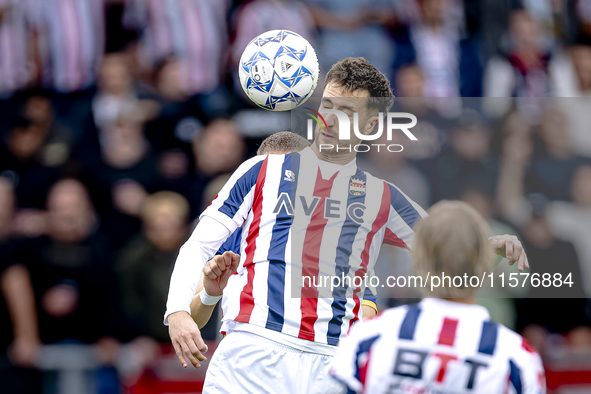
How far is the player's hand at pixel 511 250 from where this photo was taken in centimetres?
305

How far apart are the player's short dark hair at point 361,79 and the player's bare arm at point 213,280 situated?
110 centimetres

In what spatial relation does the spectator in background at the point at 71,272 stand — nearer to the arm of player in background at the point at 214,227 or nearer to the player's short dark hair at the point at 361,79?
the arm of player in background at the point at 214,227

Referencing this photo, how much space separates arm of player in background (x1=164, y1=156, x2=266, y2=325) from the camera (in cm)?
316

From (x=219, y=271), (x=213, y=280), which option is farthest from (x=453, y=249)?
(x=213, y=280)

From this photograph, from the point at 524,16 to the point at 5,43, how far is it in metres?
6.25

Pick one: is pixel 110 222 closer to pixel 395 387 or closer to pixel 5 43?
pixel 5 43

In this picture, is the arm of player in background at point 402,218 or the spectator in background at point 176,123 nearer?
the arm of player in background at point 402,218

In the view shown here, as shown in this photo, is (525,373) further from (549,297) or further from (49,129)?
(49,129)

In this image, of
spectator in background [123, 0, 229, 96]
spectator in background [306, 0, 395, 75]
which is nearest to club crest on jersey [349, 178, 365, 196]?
spectator in background [306, 0, 395, 75]

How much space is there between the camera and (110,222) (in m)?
6.29

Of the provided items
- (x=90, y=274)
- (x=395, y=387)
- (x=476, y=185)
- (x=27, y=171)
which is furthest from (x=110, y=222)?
(x=395, y=387)

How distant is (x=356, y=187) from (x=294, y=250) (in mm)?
500

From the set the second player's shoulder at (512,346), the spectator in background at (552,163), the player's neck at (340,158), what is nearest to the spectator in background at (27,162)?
the player's neck at (340,158)

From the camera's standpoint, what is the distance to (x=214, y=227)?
3.30 meters
